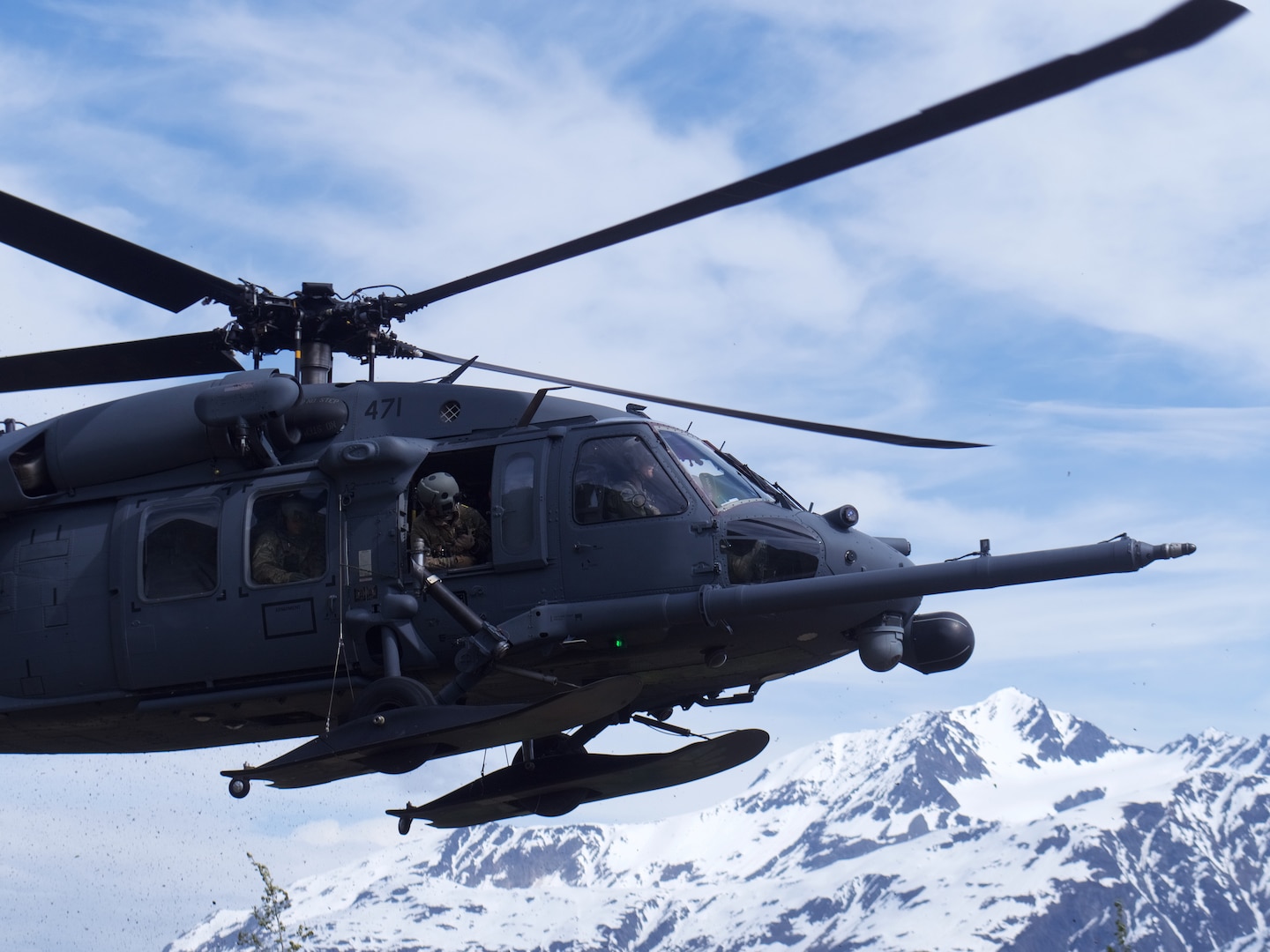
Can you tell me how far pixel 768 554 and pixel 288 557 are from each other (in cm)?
445

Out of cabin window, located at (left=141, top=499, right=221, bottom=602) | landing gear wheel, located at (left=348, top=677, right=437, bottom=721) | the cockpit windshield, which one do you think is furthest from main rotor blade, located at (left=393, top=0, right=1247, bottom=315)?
cabin window, located at (left=141, top=499, right=221, bottom=602)

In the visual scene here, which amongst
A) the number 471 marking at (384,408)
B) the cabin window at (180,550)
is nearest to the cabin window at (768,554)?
the number 471 marking at (384,408)

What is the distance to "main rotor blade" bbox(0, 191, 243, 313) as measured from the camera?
1355 cm

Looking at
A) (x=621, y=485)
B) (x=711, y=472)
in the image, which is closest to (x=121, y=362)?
(x=621, y=485)

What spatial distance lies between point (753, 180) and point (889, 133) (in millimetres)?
1149

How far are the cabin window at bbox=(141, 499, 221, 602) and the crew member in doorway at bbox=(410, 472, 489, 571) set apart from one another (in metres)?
2.10

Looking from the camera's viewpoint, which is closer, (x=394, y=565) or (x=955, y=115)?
(x=955, y=115)

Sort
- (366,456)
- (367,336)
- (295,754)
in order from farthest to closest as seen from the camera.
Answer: (367,336) < (366,456) < (295,754)

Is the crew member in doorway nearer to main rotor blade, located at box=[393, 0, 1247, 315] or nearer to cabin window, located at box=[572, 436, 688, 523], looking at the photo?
cabin window, located at box=[572, 436, 688, 523]

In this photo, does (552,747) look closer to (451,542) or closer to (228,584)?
(451,542)

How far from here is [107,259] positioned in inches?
559

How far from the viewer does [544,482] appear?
1382 centimetres

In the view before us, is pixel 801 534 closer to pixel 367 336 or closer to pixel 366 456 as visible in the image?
pixel 366 456

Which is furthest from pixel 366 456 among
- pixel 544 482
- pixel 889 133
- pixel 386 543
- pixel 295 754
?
pixel 889 133
